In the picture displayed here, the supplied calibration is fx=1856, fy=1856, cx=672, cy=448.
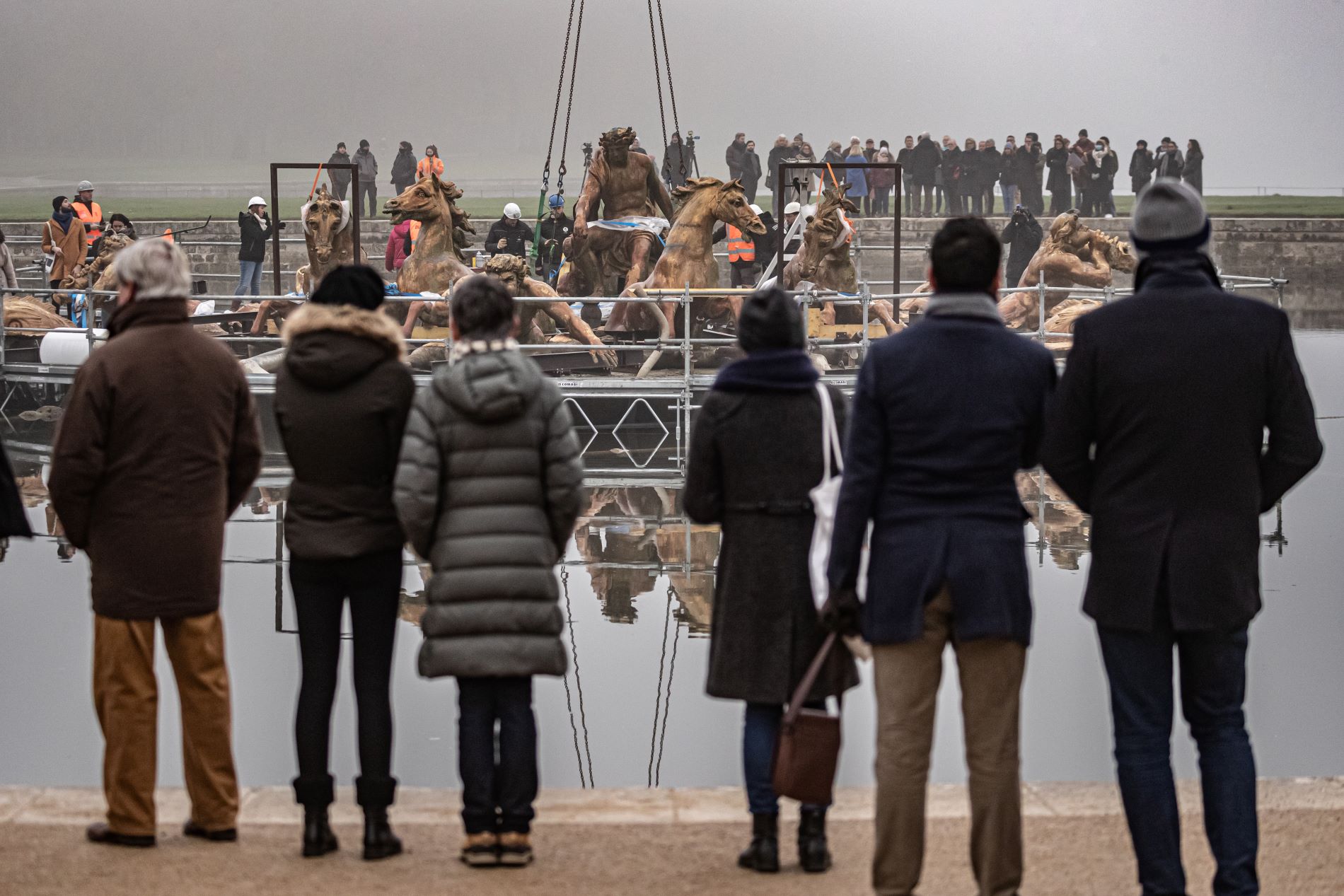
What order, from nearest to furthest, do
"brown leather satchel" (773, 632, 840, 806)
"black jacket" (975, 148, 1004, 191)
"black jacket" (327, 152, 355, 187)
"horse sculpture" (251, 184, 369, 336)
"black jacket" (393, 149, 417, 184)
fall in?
"brown leather satchel" (773, 632, 840, 806)
"horse sculpture" (251, 184, 369, 336)
"black jacket" (327, 152, 355, 187)
"black jacket" (393, 149, 417, 184)
"black jacket" (975, 148, 1004, 191)

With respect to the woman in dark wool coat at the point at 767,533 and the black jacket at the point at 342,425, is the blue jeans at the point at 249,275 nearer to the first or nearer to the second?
the black jacket at the point at 342,425

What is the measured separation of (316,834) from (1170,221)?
7.38 feet

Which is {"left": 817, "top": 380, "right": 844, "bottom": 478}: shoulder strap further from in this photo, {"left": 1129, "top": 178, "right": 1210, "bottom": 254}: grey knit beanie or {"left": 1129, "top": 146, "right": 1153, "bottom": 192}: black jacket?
{"left": 1129, "top": 146, "right": 1153, "bottom": 192}: black jacket

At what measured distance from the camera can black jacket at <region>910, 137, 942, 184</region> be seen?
33.0 metres

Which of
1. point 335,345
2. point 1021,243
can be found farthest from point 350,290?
point 1021,243

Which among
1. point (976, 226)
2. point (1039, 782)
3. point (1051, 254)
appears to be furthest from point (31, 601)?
Result: point (1051, 254)

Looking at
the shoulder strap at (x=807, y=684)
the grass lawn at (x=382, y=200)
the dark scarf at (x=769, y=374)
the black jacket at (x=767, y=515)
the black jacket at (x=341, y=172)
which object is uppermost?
the black jacket at (x=341, y=172)

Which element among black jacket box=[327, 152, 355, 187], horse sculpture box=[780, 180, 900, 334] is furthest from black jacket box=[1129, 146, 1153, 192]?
horse sculpture box=[780, 180, 900, 334]

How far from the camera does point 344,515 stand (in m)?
4.09

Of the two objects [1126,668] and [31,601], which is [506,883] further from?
[31,601]

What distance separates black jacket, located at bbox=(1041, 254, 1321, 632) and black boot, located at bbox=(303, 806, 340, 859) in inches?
69.3

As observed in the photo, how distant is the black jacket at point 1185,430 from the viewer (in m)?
3.55

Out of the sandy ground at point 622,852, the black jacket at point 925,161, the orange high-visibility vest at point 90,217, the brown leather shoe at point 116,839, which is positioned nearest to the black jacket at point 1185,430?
the sandy ground at point 622,852

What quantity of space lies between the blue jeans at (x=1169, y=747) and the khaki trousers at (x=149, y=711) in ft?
6.44
